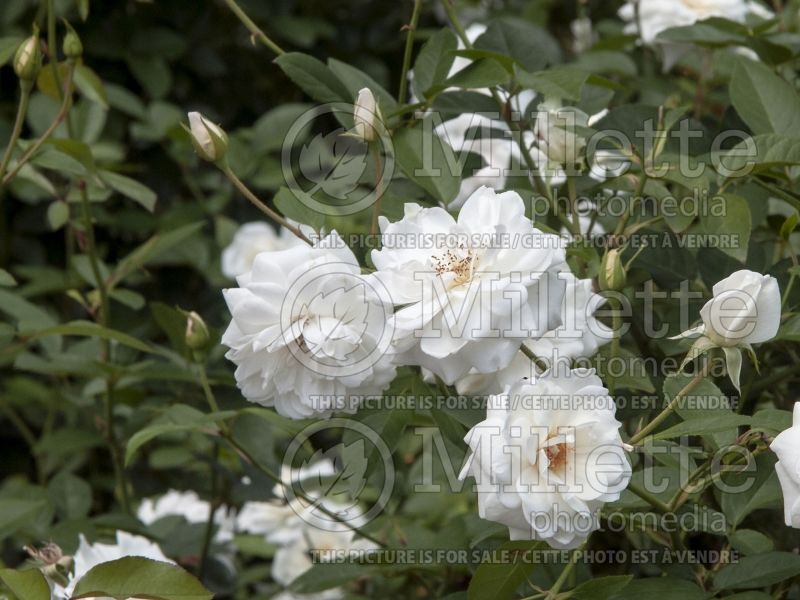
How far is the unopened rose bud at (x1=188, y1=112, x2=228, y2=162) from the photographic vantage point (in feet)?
3.19

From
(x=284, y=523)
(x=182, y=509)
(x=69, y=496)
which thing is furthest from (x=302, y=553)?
(x=69, y=496)

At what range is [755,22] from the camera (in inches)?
66.9

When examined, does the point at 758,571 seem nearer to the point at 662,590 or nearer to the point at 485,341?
the point at 662,590

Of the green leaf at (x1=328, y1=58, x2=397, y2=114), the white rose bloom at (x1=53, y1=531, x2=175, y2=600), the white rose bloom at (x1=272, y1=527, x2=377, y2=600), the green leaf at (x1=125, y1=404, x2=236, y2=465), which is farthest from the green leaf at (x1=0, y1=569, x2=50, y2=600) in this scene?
the white rose bloom at (x1=272, y1=527, x2=377, y2=600)

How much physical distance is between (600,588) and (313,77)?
557 mm

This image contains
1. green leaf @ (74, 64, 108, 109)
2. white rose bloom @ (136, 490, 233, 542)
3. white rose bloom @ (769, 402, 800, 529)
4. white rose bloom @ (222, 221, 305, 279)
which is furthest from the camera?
white rose bloom @ (222, 221, 305, 279)

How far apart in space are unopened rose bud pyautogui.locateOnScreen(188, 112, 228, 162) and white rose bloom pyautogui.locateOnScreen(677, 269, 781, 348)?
0.44 metres

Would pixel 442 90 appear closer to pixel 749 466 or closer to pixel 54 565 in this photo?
pixel 749 466

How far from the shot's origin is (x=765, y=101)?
1118 millimetres

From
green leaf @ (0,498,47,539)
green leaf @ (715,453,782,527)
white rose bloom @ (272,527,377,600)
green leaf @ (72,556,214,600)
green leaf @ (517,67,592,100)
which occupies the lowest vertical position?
white rose bloom @ (272,527,377,600)

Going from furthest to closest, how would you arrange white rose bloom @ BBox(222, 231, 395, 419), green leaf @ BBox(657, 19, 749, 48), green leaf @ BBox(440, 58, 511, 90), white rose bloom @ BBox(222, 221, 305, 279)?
white rose bloom @ BBox(222, 221, 305, 279) → green leaf @ BBox(657, 19, 749, 48) → green leaf @ BBox(440, 58, 511, 90) → white rose bloom @ BBox(222, 231, 395, 419)

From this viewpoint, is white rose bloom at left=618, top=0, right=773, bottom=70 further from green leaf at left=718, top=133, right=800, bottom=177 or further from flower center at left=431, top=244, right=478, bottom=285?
flower center at left=431, top=244, right=478, bottom=285

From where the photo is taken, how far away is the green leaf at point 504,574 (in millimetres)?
832

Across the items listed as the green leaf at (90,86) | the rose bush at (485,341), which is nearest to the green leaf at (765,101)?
the rose bush at (485,341)
